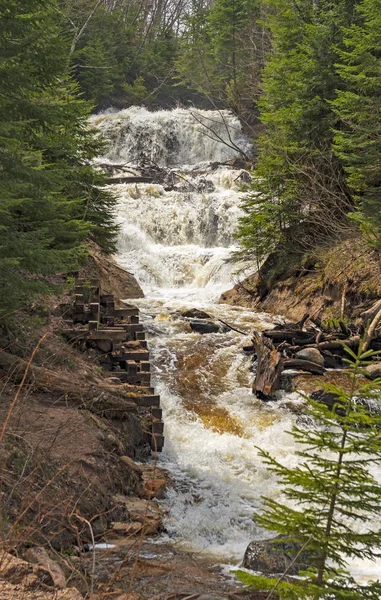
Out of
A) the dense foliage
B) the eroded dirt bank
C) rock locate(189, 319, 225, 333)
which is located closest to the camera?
the eroded dirt bank

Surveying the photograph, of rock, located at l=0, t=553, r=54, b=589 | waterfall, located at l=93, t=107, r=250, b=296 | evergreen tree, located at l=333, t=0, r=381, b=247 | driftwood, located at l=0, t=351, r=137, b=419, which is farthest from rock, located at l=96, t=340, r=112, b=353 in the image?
waterfall, located at l=93, t=107, r=250, b=296

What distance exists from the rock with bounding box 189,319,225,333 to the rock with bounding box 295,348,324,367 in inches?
125

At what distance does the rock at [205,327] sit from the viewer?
14.2 metres

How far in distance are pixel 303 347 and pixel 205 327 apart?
314cm

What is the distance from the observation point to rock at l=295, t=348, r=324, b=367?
37.0 feet

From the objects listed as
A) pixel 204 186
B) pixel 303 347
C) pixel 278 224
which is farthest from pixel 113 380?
pixel 204 186

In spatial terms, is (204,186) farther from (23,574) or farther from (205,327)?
(23,574)

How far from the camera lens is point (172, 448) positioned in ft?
28.2

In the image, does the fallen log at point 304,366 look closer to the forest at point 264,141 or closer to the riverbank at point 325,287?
the riverbank at point 325,287

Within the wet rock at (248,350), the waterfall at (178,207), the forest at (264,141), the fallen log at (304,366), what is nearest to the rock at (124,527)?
the forest at (264,141)

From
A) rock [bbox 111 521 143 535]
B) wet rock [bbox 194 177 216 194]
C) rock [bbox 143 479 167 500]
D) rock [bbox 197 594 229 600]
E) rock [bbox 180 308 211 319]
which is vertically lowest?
rock [bbox 143 479 167 500]

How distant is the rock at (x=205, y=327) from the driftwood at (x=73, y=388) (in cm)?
656

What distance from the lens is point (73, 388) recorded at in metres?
7.20

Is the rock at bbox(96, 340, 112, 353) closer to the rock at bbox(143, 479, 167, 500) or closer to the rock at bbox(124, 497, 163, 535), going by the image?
the rock at bbox(143, 479, 167, 500)
